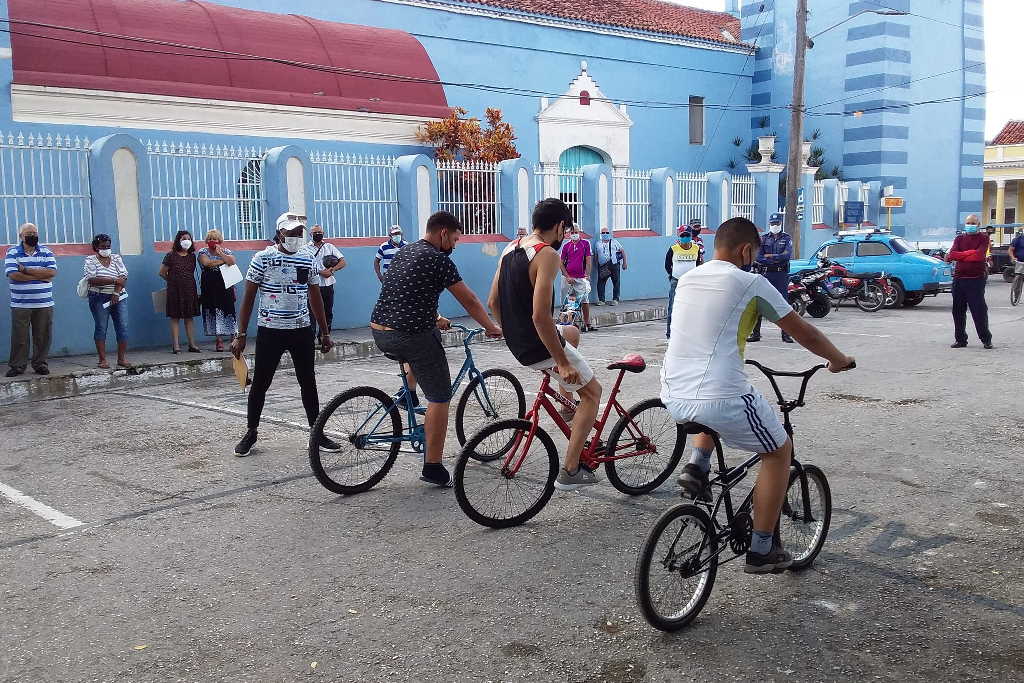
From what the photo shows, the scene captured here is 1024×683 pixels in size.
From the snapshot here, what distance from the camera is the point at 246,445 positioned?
→ 7.07m

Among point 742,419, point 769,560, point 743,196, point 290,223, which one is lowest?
point 769,560

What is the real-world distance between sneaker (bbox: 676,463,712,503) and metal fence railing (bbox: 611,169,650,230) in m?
16.5

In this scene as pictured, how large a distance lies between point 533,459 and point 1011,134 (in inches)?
1832

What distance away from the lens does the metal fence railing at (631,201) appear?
810 inches

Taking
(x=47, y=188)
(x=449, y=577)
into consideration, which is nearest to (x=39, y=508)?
(x=449, y=577)

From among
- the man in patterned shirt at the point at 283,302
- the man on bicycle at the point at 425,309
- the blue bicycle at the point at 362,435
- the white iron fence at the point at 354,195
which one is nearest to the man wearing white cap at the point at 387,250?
the white iron fence at the point at 354,195

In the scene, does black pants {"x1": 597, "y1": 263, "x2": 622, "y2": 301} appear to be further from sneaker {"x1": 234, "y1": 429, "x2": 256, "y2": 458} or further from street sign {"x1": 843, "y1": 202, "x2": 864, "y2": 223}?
sneaker {"x1": 234, "y1": 429, "x2": 256, "y2": 458}

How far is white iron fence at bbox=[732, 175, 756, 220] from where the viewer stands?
23.4m

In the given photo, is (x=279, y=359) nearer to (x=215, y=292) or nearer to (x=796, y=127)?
(x=215, y=292)

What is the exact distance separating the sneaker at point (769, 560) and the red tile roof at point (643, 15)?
72.8 feet

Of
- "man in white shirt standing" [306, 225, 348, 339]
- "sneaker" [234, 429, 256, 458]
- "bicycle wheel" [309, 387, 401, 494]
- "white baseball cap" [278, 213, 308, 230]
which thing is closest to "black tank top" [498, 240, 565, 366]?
"bicycle wheel" [309, 387, 401, 494]

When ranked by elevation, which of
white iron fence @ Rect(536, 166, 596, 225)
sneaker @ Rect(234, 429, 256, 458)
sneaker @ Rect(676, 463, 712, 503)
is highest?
white iron fence @ Rect(536, 166, 596, 225)

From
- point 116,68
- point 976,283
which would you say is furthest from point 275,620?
point 116,68

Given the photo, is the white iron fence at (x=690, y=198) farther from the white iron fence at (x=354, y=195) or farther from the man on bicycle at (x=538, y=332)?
the man on bicycle at (x=538, y=332)
